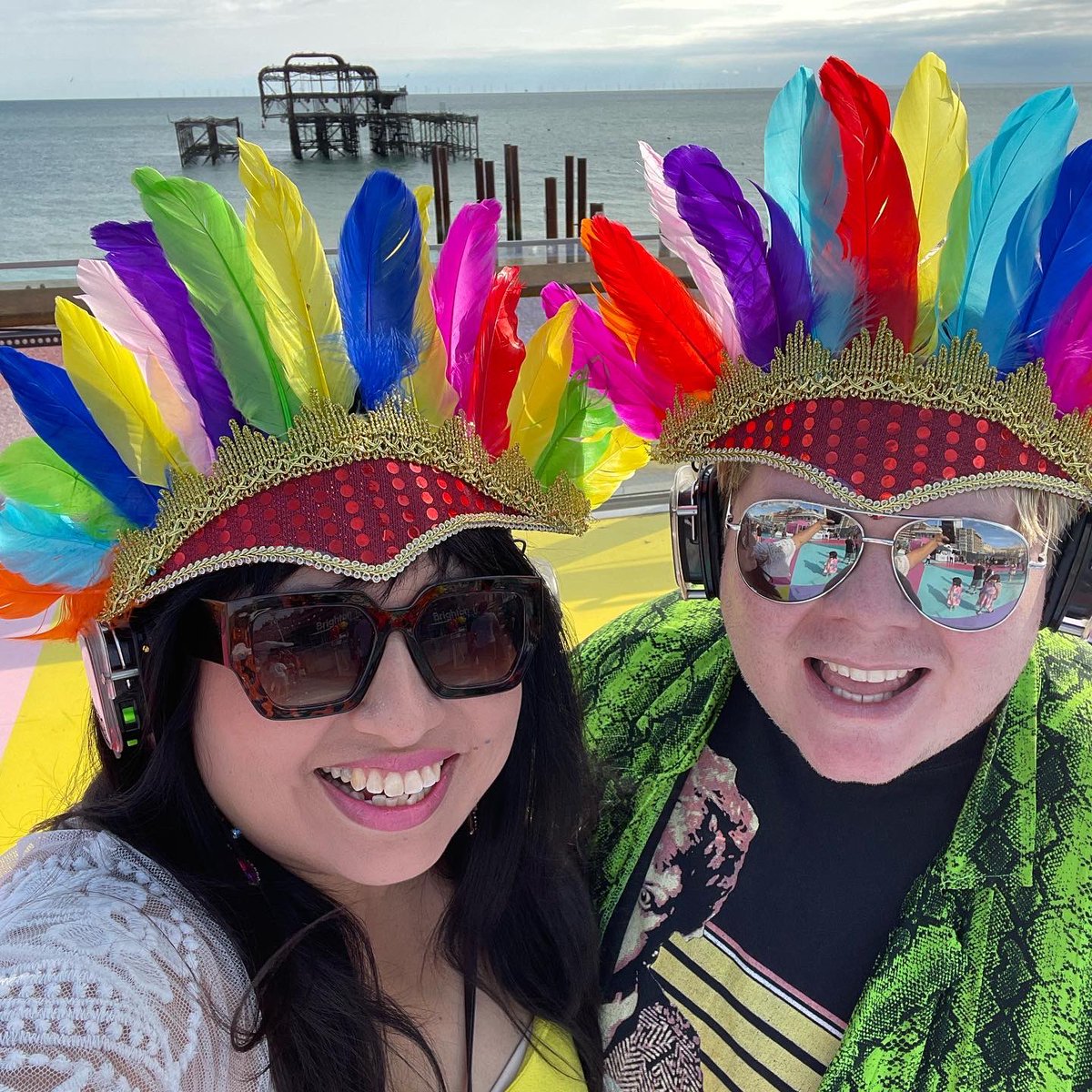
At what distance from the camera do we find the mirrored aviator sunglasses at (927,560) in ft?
4.31

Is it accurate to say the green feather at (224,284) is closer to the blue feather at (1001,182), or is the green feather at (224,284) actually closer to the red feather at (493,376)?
the red feather at (493,376)

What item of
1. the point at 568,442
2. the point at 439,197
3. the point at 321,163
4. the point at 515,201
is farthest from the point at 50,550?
the point at 321,163

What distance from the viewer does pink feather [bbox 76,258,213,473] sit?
1.26 meters

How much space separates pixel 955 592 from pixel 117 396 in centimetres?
112

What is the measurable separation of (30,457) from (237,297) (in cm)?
39

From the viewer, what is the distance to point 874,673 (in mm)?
1387

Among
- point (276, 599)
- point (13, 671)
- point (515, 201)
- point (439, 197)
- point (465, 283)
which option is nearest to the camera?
point (276, 599)

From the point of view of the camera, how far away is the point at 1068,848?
136 cm

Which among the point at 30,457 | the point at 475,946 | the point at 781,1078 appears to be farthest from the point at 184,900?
the point at 781,1078

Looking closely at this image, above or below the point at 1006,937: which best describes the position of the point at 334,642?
above

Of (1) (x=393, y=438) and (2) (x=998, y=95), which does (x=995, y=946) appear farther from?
(2) (x=998, y=95)

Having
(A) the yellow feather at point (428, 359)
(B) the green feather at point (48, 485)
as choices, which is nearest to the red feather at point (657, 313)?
(A) the yellow feather at point (428, 359)

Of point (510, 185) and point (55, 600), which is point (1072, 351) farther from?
point (510, 185)

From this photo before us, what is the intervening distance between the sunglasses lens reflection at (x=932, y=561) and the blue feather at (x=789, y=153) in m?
0.42
